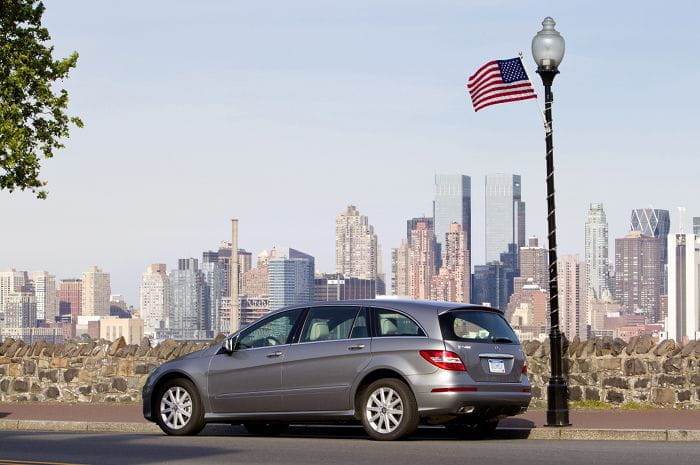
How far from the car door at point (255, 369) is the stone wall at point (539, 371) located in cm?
504

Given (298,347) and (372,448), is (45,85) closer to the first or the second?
(298,347)

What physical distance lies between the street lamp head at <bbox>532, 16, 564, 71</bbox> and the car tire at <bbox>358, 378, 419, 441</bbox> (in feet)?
16.4

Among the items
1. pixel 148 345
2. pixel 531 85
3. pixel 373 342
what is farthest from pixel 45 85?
pixel 373 342

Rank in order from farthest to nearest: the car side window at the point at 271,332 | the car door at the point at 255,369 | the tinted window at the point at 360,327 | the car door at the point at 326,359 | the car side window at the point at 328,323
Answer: the car side window at the point at 271,332 → the car door at the point at 255,369 → the car side window at the point at 328,323 → the tinted window at the point at 360,327 → the car door at the point at 326,359

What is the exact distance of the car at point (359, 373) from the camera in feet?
52.9

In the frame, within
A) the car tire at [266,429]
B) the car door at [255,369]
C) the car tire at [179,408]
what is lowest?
the car tire at [266,429]

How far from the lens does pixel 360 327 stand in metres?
16.8

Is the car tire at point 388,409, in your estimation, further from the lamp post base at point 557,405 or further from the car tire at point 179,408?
the lamp post base at point 557,405

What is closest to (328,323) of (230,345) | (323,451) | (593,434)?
(230,345)

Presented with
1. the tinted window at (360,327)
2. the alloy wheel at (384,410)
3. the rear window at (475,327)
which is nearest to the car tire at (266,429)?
the tinted window at (360,327)

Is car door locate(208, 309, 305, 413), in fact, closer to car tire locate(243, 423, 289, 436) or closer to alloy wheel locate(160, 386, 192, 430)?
alloy wheel locate(160, 386, 192, 430)

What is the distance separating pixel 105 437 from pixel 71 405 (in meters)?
6.56

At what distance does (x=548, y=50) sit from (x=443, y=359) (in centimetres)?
487

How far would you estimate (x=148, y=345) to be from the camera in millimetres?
24125
